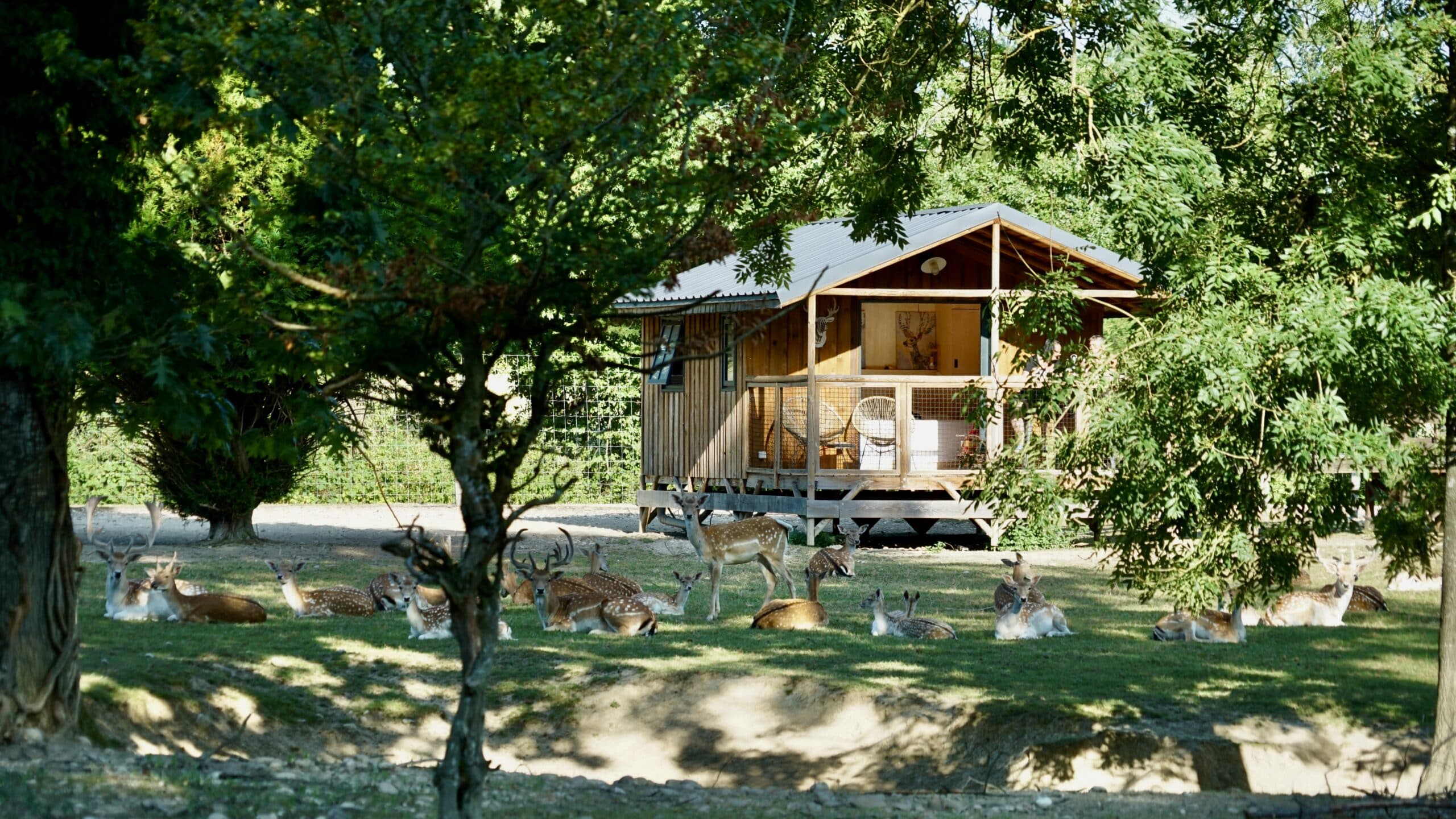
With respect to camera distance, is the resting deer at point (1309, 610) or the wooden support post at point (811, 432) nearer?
the resting deer at point (1309, 610)

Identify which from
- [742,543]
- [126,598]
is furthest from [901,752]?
[126,598]

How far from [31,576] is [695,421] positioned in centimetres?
2022

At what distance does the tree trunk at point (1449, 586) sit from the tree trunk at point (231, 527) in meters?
18.6

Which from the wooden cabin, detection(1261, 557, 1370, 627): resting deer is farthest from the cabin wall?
detection(1261, 557, 1370, 627): resting deer

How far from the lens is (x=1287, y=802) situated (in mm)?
8781

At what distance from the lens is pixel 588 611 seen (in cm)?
1488

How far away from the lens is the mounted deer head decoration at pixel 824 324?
86.2ft

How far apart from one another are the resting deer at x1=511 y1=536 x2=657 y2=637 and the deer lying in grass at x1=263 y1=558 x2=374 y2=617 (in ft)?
5.77

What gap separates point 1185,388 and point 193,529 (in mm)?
23350

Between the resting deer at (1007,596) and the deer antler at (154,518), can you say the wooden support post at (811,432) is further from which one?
the deer antler at (154,518)

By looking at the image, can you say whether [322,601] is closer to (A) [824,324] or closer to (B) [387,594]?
(B) [387,594]

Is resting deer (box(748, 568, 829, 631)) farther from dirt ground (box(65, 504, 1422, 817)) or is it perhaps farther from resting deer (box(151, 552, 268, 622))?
resting deer (box(151, 552, 268, 622))

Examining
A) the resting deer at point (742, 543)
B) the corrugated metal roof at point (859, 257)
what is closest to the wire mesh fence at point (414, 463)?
the corrugated metal roof at point (859, 257)

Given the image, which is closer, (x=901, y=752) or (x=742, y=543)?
(x=901, y=752)
